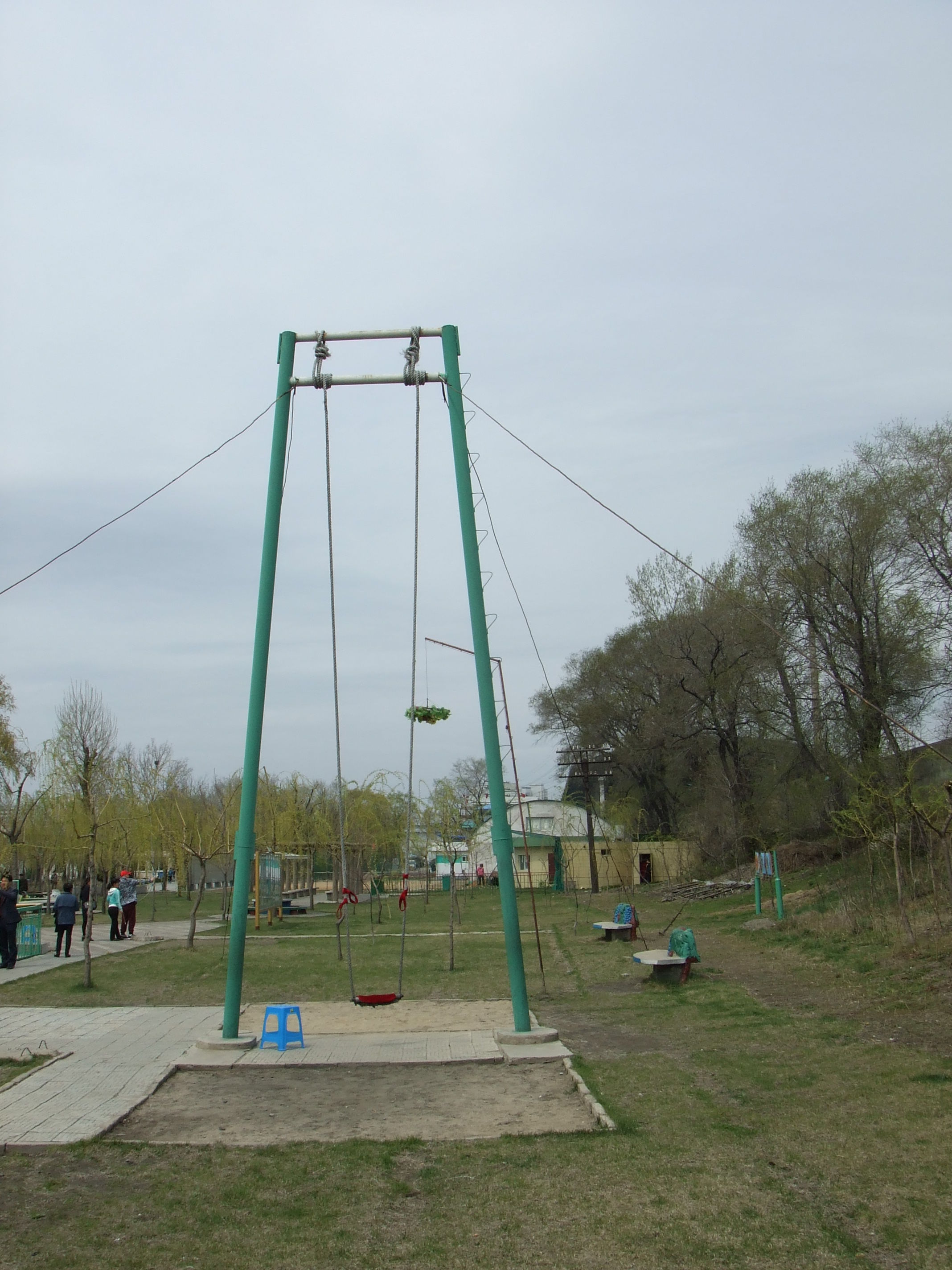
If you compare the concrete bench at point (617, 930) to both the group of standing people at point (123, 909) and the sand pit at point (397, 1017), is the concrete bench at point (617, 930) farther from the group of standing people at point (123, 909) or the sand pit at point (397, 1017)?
the group of standing people at point (123, 909)

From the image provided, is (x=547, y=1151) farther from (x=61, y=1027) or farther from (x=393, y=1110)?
(x=61, y=1027)

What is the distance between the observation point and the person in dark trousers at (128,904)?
24.1 m

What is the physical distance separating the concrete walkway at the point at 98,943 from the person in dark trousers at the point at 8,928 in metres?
0.23

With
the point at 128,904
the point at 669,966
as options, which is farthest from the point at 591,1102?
the point at 128,904

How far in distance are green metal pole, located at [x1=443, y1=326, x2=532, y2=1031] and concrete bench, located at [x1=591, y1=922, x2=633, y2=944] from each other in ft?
32.9

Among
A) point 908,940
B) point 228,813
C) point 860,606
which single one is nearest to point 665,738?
point 860,606

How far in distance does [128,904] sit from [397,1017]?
1456cm

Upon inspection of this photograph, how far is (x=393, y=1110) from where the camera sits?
287 inches

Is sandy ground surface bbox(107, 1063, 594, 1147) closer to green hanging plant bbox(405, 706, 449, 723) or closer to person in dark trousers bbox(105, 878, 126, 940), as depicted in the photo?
green hanging plant bbox(405, 706, 449, 723)

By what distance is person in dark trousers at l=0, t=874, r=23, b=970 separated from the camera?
1756cm

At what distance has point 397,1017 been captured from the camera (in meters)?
11.8

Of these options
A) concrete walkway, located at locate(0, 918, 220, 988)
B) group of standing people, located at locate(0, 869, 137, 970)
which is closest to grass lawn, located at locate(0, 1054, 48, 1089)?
group of standing people, located at locate(0, 869, 137, 970)

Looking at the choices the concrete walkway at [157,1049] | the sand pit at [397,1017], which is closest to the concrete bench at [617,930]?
the sand pit at [397,1017]

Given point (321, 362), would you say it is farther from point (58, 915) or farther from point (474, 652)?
point (58, 915)
